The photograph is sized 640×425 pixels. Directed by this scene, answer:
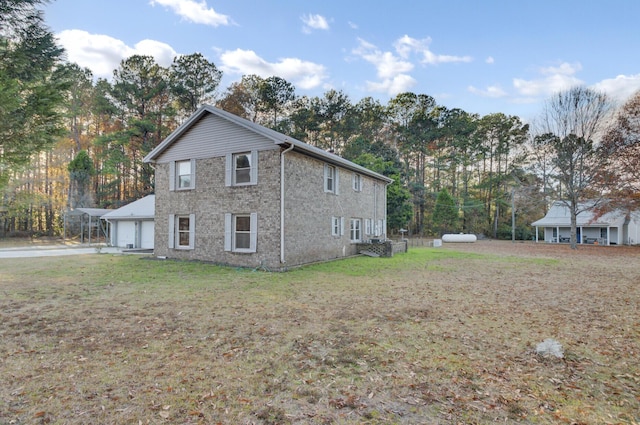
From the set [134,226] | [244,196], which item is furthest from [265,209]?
[134,226]

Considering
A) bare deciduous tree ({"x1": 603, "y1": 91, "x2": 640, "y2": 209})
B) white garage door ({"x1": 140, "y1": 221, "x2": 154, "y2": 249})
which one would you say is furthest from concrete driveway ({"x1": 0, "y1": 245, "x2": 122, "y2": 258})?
bare deciduous tree ({"x1": 603, "y1": 91, "x2": 640, "y2": 209})

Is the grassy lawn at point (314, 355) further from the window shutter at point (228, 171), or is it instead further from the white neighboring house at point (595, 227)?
the white neighboring house at point (595, 227)

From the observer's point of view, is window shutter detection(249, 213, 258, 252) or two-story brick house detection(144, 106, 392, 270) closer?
two-story brick house detection(144, 106, 392, 270)

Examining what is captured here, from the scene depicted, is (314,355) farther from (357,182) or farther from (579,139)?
(579,139)

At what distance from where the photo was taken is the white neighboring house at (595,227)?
97.7ft

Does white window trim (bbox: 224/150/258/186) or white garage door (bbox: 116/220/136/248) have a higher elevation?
white window trim (bbox: 224/150/258/186)

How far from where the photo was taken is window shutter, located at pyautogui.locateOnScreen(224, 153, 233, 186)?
13391mm

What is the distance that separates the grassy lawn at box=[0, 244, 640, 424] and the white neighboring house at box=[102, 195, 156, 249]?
1276 centimetres

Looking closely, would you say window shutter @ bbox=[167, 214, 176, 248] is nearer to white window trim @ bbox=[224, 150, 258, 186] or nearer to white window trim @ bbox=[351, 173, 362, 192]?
white window trim @ bbox=[224, 150, 258, 186]

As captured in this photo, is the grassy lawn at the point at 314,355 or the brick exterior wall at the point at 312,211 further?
the brick exterior wall at the point at 312,211

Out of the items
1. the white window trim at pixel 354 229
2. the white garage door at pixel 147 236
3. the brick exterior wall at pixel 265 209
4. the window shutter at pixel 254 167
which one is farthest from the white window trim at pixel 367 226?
the white garage door at pixel 147 236

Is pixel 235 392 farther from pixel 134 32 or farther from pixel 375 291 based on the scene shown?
pixel 134 32

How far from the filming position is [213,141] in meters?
13.9

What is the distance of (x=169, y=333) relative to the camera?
5215 mm
